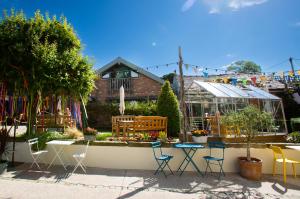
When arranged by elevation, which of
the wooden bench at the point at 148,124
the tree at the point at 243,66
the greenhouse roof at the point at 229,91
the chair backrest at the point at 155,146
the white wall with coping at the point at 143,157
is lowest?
the white wall with coping at the point at 143,157

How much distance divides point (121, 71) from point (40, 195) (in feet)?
53.1

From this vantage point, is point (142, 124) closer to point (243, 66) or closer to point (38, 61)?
point (38, 61)

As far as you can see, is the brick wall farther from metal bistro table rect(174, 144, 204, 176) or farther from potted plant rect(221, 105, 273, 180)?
potted plant rect(221, 105, 273, 180)

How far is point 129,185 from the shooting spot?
15.2 ft

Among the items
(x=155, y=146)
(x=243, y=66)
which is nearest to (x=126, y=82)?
(x=155, y=146)

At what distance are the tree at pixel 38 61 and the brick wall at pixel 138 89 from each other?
11263 millimetres

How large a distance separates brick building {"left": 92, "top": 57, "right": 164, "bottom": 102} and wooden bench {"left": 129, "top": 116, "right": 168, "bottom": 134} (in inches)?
373

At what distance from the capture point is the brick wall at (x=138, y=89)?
18266 millimetres

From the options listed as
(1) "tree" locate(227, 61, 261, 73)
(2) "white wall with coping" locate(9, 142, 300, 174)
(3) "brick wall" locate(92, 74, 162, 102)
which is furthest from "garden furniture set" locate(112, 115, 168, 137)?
(1) "tree" locate(227, 61, 261, 73)

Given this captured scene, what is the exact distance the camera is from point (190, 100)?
12539 millimetres

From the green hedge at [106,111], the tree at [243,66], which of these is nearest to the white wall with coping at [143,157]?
the green hedge at [106,111]

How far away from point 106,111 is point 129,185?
11973 mm

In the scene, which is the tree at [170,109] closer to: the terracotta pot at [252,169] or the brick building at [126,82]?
the terracotta pot at [252,169]

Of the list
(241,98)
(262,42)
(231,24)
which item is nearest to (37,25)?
(231,24)
